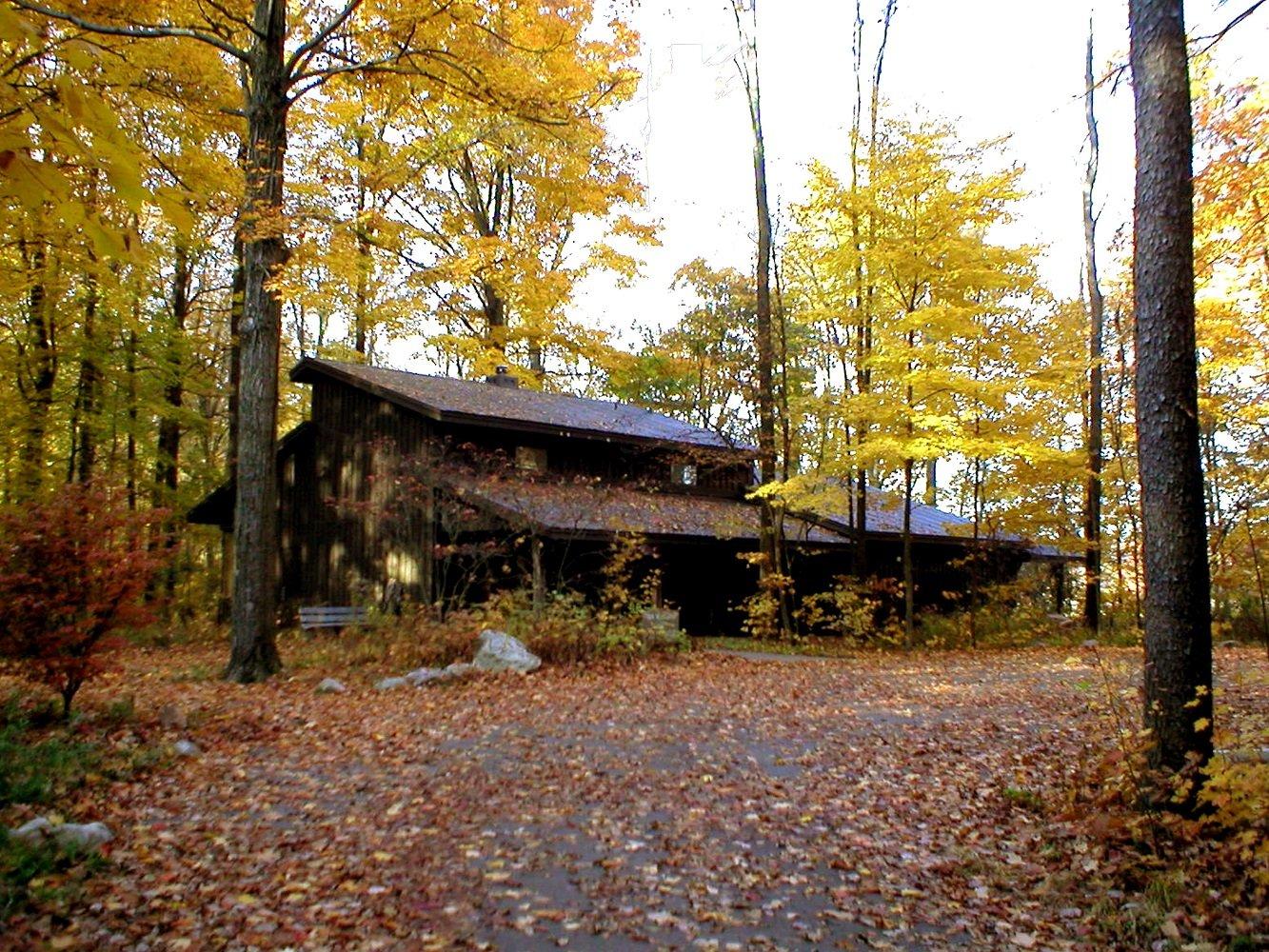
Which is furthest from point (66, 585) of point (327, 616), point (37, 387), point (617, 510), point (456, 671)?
point (37, 387)

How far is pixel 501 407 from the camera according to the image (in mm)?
18641

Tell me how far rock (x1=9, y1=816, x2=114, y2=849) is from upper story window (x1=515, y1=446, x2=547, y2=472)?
44.6 feet

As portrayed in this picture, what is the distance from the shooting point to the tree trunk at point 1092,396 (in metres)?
19.8

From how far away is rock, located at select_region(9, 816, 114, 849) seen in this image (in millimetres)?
4707

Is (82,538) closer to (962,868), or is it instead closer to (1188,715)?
(962,868)

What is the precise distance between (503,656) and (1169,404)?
904 centimetres

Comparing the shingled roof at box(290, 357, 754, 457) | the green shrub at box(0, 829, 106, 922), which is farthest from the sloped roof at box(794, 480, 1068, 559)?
the green shrub at box(0, 829, 106, 922)

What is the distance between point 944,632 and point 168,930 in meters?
18.0

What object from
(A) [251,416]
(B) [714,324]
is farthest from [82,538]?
(B) [714,324]

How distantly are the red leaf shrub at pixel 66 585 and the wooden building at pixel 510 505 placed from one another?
22.7ft

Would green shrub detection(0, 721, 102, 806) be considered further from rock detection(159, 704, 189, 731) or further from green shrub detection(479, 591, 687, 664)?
green shrub detection(479, 591, 687, 664)

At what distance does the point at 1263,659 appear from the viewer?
1319 centimetres

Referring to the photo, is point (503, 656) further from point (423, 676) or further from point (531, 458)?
point (531, 458)

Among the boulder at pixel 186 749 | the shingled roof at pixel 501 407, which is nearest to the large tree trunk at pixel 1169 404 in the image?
the boulder at pixel 186 749
